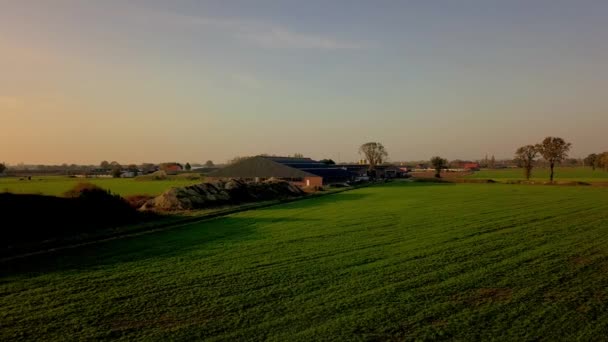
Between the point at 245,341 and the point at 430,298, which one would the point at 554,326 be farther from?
the point at 245,341

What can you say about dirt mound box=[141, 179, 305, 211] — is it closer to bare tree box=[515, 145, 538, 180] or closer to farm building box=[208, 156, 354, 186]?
farm building box=[208, 156, 354, 186]

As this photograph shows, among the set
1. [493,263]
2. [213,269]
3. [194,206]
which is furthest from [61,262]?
[194,206]

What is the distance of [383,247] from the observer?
14.5 m

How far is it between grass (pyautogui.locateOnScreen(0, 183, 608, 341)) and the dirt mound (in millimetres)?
12173

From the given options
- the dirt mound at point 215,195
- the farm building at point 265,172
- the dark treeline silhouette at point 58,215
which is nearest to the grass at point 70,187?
the farm building at point 265,172

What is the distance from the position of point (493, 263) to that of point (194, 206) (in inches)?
891

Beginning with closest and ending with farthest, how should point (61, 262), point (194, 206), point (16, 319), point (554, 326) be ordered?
1. point (554, 326)
2. point (16, 319)
3. point (61, 262)
4. point (194, 206)

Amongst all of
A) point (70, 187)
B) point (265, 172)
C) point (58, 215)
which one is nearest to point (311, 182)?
point (265, 172)

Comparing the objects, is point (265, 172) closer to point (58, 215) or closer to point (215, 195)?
point (215, 195)

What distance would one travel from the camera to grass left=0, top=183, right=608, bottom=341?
7324 millimetres

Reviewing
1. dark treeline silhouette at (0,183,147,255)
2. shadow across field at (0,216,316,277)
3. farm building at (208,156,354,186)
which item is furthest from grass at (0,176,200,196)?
shadow across field at (0,216,316,277)

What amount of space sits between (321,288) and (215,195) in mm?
25269

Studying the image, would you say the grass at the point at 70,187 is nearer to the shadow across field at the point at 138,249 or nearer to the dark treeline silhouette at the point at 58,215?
the dark treeline silhouette at the point at 58,215

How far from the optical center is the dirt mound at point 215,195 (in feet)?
96.5
